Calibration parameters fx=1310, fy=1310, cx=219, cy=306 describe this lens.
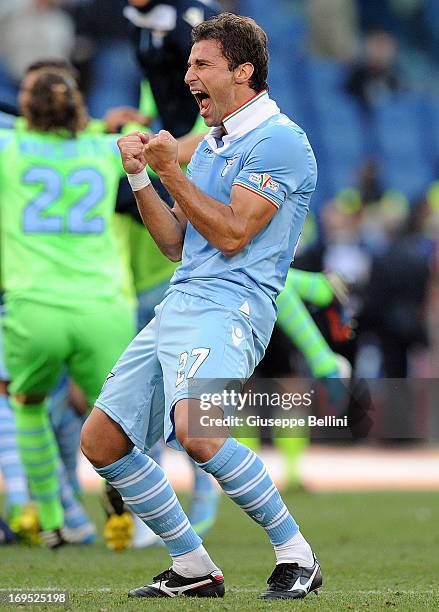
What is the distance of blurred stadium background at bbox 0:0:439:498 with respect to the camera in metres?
13.3

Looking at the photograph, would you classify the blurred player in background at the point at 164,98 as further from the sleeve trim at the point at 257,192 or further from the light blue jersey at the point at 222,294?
the sleeve trim at the point at 257,192

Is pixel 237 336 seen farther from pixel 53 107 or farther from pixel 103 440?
pixel 53 107

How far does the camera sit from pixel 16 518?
6.72 meters

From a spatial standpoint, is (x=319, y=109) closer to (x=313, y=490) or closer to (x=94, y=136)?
(x=313, y=490)

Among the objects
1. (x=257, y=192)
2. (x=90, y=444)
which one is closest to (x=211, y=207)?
(x=257, y=192)

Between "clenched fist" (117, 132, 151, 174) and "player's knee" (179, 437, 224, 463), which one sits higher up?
"clenched fist" (117, 132, 151, 174)

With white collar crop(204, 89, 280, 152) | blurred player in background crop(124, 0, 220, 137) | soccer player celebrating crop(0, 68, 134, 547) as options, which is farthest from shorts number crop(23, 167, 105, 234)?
white collar crop(204, 89, 280, 152)

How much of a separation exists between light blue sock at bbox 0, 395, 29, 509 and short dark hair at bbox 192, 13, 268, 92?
10.1 ft

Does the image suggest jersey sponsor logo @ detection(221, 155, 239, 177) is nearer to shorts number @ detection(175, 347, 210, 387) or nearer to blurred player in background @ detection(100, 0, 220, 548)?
shorts number @ detection(175, 347, 210, 387)

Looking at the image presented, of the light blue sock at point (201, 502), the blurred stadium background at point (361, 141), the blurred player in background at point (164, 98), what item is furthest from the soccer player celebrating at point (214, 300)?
the blurred stadium background at point (361, 141)

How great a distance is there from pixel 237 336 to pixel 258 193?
47 cm

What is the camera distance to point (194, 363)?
13.8 ft

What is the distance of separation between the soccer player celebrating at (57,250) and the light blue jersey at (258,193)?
170 centimetres

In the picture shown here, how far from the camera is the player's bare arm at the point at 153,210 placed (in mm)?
4434
